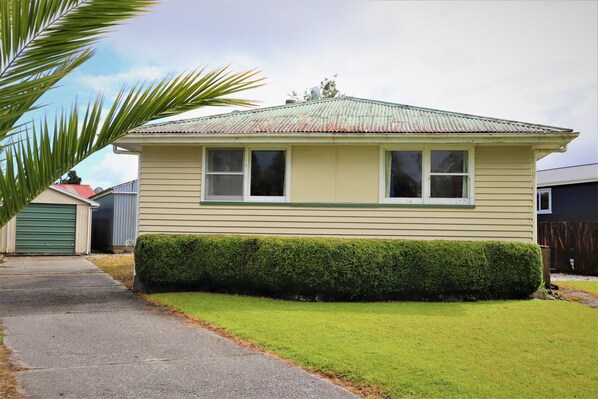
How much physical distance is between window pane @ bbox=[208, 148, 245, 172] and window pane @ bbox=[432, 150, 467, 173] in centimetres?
440

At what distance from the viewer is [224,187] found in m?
Result: 11.1

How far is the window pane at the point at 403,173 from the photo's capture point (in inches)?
423

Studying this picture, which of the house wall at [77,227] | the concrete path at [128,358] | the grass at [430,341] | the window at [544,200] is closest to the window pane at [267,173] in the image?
the grass at [430,341]

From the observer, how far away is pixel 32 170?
3.21 meters

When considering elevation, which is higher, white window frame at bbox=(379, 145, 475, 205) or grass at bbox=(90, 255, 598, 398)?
white window frame at bbox=(379, 145, 475, 205)

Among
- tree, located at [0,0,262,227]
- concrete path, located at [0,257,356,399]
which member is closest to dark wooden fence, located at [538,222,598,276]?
concrete path, located at [0,257,356,399]

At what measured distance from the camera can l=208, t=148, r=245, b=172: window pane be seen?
439 inches

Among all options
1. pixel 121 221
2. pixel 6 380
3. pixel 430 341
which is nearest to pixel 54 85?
pixel 6 380

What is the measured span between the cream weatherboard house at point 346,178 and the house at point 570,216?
7140 mm

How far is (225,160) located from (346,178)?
2.84 metres

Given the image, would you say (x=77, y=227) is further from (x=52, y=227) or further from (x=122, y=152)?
(x=122, y=152)

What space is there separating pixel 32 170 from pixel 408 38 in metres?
9.13

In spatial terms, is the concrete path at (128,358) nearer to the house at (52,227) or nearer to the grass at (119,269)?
the grass at (119,269)

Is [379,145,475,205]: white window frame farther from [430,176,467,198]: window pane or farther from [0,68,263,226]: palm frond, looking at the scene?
[0,68,263,226]: palm frond
